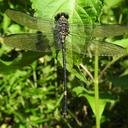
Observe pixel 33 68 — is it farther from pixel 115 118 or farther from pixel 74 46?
pixel 74 46

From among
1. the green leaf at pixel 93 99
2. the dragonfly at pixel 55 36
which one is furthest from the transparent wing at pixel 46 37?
the green leaf at pixel 93 99

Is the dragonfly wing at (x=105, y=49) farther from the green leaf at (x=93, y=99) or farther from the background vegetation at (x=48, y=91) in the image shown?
the background vegetation at (x=48, y=91)

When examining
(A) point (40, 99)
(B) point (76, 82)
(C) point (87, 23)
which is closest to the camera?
(C) point (87, 23)

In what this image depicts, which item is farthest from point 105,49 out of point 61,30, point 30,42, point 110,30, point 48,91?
point 48,91

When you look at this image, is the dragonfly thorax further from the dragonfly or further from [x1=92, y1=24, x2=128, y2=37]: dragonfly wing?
[x1=92, y1=24, x2=128, y2=37]: dragonfly wing

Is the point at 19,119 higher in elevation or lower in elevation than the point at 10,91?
lower

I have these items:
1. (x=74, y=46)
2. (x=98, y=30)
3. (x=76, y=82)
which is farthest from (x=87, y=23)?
(x=76, y=82)

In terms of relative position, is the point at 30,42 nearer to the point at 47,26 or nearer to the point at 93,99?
the point at 47,26

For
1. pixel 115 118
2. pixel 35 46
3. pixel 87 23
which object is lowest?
pixel 115 118

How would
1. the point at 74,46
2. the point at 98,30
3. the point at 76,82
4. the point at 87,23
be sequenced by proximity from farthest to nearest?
the point at 76,82
the point at 98,30
the point at 74,46
the point at 87,23
